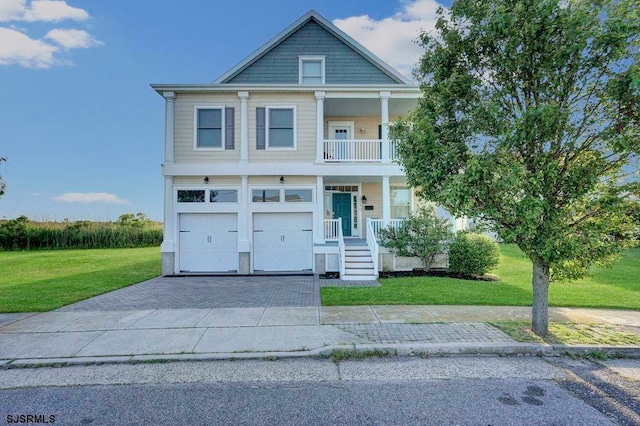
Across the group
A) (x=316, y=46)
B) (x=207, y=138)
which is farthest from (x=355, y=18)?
(x=207, y=138)

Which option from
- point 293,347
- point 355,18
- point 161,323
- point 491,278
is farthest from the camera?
point 355,18

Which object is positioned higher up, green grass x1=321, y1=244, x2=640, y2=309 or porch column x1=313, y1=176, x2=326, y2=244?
porch column x1=313, y1=176, x2=326, y2=244

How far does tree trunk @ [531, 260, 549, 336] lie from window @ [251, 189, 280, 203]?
9150 millimetres

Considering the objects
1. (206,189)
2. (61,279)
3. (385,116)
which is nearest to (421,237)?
(385,116)

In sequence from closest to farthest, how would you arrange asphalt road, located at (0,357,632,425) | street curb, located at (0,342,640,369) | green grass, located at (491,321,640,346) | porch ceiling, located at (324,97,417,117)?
asphalt road, located at (0,357,632,425) < street curb, located at (0,342,640,369) < green grass, located at (491,321,640,346) < porch ceiling, located at (324,97,417,117)

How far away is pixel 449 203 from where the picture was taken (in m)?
5.66

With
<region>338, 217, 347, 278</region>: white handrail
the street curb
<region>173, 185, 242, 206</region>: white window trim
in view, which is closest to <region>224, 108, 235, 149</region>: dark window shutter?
<region>173, 185, 242, 206</region>: white window trim

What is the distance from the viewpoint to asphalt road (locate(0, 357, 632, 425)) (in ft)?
11.0

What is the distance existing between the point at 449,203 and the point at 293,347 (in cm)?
358

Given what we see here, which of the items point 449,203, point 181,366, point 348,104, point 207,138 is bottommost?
point 181,366

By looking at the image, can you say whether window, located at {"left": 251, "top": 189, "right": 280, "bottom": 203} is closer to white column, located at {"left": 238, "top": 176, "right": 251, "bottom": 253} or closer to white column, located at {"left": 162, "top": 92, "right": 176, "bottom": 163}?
white column, located at {"left": 238, "top": 176, "right": 251, "bottom": 253}

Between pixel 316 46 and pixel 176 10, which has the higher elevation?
pixel 176 10

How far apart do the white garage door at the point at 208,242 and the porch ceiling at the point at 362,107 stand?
616cm

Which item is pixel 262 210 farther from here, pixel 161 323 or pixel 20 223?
pixel 20 223
